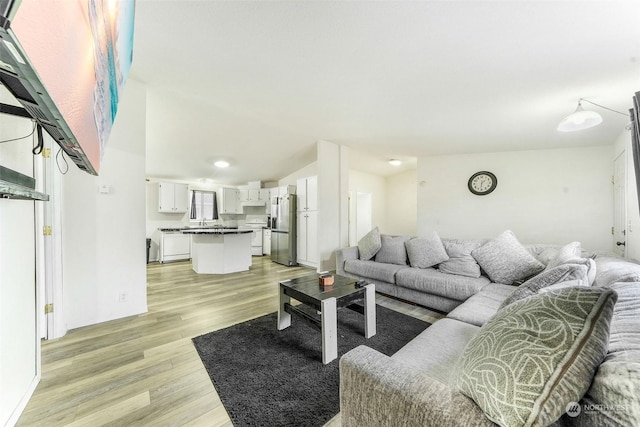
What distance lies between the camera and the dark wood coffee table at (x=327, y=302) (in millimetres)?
1802

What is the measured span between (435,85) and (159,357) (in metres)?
3.46

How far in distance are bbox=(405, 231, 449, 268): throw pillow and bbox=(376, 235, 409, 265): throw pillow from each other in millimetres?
105

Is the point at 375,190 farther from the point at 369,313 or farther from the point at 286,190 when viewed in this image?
the point at 369,313

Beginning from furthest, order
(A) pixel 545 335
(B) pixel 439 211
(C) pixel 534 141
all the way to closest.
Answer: (B) pixel 439 211 < (C) pixel 534 141 < (A) pixel 545 335

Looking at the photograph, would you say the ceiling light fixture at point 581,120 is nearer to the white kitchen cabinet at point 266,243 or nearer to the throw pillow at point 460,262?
the throw pillow at point 460,262

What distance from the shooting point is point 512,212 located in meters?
4.04

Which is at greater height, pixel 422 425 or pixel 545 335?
pixel 545 335

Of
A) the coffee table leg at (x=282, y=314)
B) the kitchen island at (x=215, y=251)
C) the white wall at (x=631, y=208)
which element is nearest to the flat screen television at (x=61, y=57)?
the coffee table leg at (x=282, y=314)

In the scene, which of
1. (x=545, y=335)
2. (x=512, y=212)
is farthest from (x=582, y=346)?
(x=512, y=212)

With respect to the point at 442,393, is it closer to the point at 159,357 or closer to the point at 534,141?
the point at 159,357

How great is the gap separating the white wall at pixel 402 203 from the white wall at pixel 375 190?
95 millimetres

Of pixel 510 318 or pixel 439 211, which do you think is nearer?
pixel 510 318

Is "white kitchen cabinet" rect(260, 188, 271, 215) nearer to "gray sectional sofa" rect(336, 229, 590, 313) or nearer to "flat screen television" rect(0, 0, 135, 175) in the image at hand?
"gray sectional sofa" rect(336, 229, 590, 313)

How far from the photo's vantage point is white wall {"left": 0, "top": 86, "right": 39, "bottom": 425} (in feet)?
4.00
